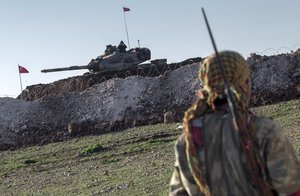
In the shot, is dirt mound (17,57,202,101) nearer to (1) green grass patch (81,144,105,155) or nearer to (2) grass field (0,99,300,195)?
(2) grass field (0,99,300,195)

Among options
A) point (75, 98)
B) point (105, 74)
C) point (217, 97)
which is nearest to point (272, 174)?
point (217, 97)

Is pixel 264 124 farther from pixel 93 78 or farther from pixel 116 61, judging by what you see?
pixel 116 61

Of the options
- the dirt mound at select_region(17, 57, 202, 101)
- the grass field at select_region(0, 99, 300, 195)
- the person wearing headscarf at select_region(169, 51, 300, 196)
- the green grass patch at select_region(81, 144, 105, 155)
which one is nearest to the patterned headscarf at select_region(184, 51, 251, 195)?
the person wearing headscarf at select_region(169, 51, 300, 196)

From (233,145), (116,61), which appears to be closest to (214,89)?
(233,145)

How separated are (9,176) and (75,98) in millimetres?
16042

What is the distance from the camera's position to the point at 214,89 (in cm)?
355

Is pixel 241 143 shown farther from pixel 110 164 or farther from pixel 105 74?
pixel 105 74

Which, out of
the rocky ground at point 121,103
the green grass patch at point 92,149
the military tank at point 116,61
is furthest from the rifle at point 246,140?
the military tank at point 116,61

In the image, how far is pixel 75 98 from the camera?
3469 centimetres

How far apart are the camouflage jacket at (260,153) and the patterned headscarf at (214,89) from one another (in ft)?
0.14

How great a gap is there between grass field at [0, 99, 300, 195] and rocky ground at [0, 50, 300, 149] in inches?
80.7

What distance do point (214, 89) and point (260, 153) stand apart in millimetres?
422

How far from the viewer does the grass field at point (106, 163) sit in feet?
43.3

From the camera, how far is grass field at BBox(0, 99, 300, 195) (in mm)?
13195
